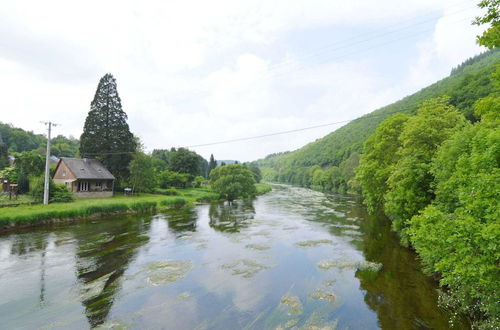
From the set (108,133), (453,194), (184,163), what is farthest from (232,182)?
(453,194)

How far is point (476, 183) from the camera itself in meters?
9.16

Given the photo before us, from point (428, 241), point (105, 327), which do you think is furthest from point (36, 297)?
point (428, 241)

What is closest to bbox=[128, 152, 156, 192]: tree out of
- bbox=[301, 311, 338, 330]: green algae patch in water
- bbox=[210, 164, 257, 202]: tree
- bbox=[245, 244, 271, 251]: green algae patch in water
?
bbox=[210, 164, 257, 202]: tree

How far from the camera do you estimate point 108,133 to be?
50.6m

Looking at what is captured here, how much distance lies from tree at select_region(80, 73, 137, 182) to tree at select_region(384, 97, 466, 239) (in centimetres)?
4351

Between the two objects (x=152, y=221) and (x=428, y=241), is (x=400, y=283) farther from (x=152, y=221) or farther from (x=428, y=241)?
(x=152, y=221)

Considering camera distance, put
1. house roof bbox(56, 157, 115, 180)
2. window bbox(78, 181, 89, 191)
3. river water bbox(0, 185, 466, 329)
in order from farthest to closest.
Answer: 1. window bbox(78, 181, 89, 191)
2. house roof bbox(56, 157, 115, 180)
3. river water bbox(0, 185, 466, 329)

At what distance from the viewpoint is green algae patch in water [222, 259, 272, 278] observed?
1648cm

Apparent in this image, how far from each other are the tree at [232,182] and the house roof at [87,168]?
20.5 m

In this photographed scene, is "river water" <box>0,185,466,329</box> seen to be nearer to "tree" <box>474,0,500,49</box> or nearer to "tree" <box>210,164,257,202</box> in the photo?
"tree" <box>474,0,500,49</box>

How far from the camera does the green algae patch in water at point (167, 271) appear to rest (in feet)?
49.8

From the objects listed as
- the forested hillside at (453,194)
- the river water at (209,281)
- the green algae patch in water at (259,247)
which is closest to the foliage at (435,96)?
the forested hillside at (453,194)

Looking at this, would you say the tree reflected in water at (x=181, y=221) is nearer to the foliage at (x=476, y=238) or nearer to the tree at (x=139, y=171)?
the tree at (x=139, y=171)

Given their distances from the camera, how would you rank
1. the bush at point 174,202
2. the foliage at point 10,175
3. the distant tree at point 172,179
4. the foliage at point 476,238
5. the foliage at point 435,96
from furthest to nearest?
the distant tree at point 172,179 → the foliage at point 435,96 → the bush at point 174,202 → the foliage at point 10,175 → the foliage at point 476,238
